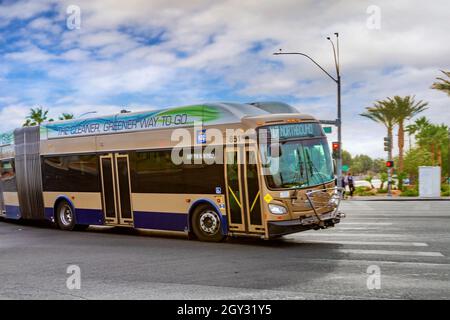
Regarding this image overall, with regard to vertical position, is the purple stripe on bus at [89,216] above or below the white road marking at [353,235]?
above

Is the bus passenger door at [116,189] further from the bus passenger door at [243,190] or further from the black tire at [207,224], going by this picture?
the bus passenger door at [243,190]

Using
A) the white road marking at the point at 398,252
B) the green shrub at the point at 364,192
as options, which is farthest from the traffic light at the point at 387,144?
the white road marking at the point at 398,252

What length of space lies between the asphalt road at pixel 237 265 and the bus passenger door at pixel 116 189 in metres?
0.55

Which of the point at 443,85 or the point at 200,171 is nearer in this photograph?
the point at 200,171

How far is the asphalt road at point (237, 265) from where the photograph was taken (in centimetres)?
772

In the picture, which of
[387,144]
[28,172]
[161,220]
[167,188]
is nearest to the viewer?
[167,188]

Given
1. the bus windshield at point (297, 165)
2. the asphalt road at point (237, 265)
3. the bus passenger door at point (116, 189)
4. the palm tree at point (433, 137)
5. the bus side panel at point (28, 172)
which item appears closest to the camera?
the asphalt road at point (237, 265)

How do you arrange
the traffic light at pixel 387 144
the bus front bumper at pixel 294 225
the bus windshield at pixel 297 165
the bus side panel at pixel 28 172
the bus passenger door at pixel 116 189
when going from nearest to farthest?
the bus front bumper at pixel 294 225 → the bus windshield at pixel 297 165 → the bus passenger door at pixel 116 189 → the bus side panel at pixel 28 172 → the traffic light at pixel 387 144

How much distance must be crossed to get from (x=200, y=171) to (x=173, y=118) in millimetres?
1628

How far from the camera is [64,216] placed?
17.5 m

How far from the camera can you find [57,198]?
57.3ft

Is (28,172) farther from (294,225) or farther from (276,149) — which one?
(294,225)

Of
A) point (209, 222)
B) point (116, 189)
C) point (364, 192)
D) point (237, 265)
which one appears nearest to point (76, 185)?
point (116, 189)

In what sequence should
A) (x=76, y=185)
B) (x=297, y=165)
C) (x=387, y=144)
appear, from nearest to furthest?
(x=297, y=165), (x=76, y=185), (x=387, y=144)
